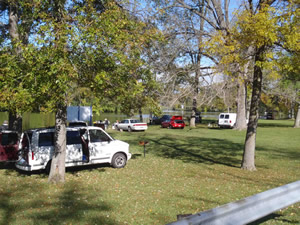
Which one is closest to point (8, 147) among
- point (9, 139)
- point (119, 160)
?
point (9, 139)

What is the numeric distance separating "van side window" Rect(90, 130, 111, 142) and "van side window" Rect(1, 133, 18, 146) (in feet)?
10.2

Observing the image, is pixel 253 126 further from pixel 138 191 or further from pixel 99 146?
pixel 99 146

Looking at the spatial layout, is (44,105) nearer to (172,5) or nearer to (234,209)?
(234,209)

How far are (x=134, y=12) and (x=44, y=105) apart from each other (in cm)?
563

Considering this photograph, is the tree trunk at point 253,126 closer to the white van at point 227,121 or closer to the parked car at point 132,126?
the parked car at point 132,126

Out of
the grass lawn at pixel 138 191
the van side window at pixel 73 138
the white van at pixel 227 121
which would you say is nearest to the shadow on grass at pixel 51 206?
the grass lawn at pixel 138 191

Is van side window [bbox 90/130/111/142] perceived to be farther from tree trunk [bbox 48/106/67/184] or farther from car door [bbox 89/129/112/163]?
tree trunk [bbox 48/106/67/184]

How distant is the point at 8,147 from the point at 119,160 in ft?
14.1

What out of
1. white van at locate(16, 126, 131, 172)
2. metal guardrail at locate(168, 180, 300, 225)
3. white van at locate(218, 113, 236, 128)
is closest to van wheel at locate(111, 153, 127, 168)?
white van at locate(16, 126, 131, 172)

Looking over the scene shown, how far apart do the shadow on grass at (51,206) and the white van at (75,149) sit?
5.10ft

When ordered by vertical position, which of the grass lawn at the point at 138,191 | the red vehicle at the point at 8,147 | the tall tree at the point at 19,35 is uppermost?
the tall tree at the point at 19,35

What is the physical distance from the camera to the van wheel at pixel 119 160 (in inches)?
468

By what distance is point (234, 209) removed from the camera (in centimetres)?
327

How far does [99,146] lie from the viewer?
11586mm
